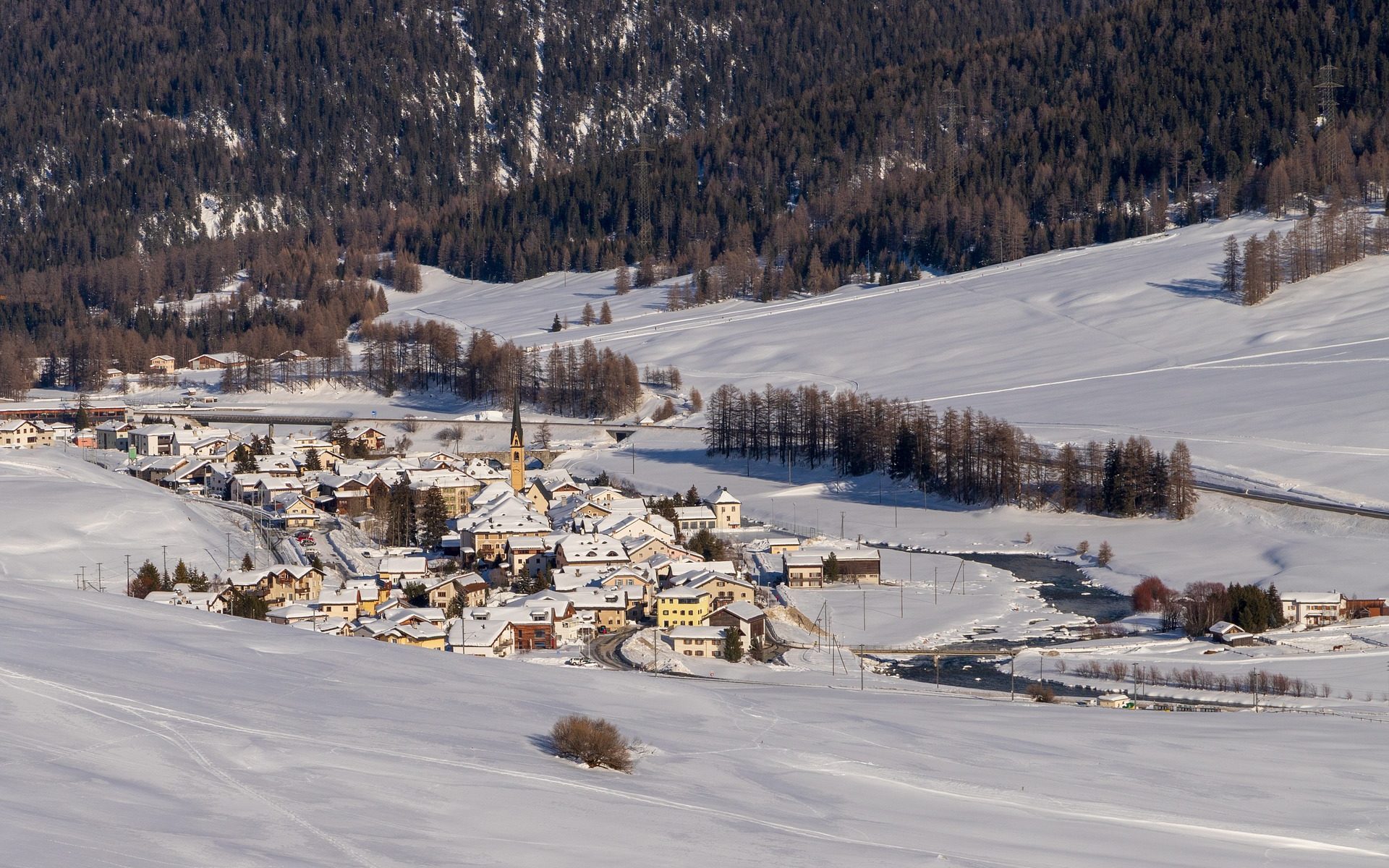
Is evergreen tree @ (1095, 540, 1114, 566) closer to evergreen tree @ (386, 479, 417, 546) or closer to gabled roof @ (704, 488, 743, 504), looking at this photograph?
gabled roof @ (704, 488, 743, 504)

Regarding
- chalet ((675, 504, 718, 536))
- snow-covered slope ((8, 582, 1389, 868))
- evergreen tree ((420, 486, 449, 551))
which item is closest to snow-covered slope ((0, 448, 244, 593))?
evergreen tree ((420, 486, 449, 551))

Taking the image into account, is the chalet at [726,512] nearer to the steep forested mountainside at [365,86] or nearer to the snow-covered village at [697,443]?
the snow-covered village at [697,443]

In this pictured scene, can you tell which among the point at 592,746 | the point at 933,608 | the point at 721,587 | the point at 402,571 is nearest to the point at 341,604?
the point at 402,571

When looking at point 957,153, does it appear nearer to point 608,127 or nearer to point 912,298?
point 912,298

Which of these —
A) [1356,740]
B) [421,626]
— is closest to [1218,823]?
[1356,740]

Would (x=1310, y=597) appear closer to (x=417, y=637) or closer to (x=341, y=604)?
(x=417, y=637)
